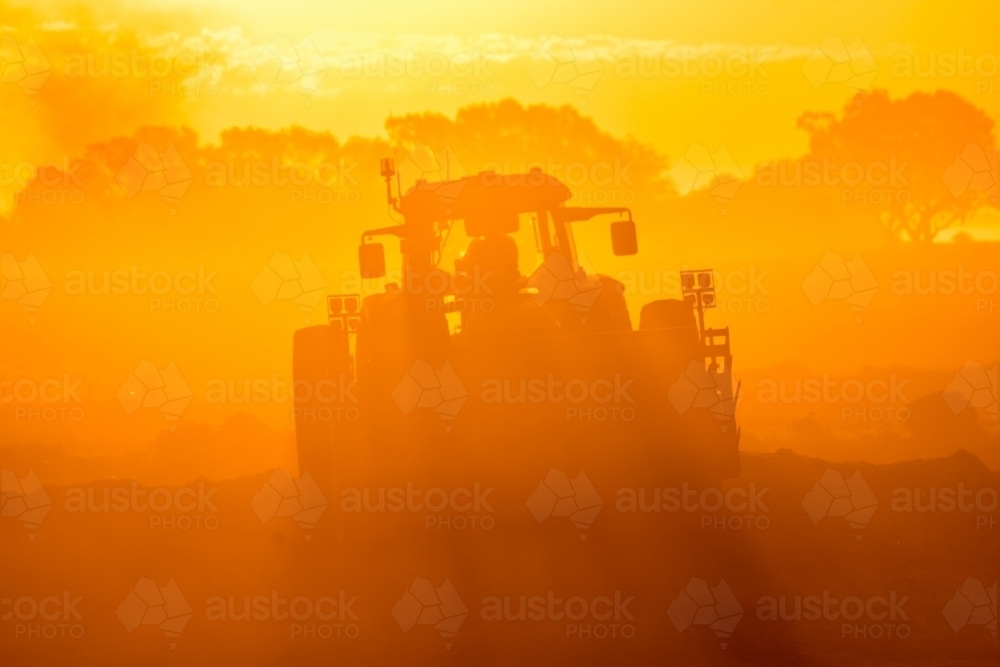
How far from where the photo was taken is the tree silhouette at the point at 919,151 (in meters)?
46.5

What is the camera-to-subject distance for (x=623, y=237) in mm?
12062

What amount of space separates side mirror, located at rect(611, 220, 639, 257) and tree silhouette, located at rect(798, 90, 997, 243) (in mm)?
35193

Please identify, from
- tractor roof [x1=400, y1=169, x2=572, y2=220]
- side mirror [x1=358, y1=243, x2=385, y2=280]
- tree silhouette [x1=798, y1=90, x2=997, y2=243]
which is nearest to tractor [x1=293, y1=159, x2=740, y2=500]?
side mirror [x1=358, y1=243, x2=385, y2=280]

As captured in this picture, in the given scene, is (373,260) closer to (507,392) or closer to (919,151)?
(507,392)

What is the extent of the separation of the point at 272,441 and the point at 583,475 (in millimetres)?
13478

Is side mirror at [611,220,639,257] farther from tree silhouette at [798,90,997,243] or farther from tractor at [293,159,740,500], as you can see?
tree silhouette at [798,90,997,243]

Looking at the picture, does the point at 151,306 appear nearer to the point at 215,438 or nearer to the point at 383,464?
the point at 215,438

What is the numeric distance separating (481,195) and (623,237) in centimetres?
149

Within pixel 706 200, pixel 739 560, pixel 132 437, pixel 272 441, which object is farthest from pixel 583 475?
pixel 706 200

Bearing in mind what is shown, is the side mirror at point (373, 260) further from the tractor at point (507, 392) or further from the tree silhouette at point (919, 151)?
the tree silhouette at point (919, 151)

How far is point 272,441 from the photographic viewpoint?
23.6m

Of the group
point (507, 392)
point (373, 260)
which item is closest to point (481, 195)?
point (373, 260)

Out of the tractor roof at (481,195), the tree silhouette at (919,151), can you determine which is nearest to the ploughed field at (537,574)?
the tractor roof at (481,195)

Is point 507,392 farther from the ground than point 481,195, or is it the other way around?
point 481,195
